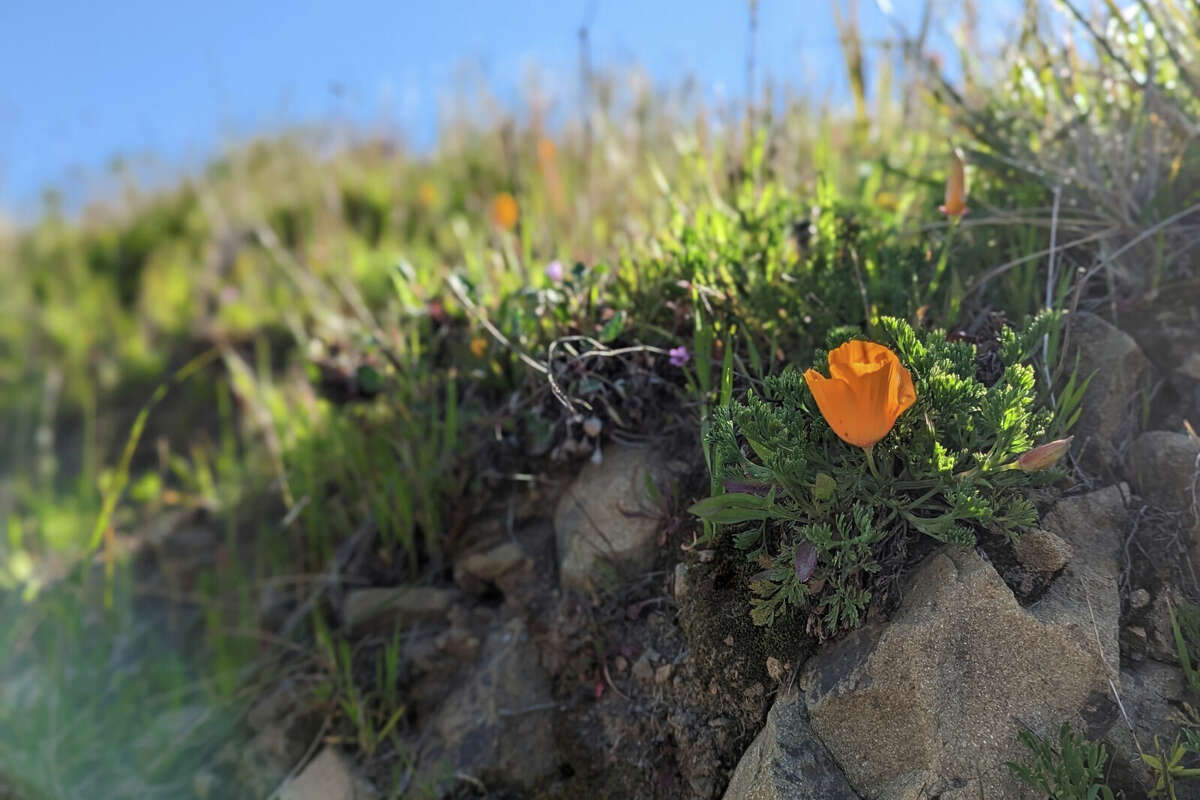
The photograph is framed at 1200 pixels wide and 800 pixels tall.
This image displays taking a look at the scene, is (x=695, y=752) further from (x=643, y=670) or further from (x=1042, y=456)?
(x=1042, y=456)

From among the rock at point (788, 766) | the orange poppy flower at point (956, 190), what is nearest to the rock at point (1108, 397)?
the orange poppy flower at point (956, 190)

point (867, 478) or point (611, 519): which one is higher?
point (867, 478)

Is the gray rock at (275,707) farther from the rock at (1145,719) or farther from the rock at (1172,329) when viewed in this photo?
the rock at (1172,329)

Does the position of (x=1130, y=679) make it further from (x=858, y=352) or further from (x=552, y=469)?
(x=552, y=469)

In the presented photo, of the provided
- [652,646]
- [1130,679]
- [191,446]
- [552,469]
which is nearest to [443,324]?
[552,469]

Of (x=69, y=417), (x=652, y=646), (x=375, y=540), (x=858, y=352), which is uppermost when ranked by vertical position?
(x=858, y=352)

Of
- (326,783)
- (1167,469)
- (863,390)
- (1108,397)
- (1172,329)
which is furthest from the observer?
(326,783)

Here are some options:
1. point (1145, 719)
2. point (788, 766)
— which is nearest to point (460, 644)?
point (788, 766)
